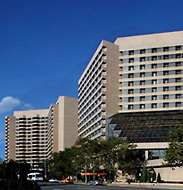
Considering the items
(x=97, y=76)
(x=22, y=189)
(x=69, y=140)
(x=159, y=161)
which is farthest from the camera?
(x=69, y=140)

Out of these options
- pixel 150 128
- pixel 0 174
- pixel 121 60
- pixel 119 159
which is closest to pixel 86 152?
pixel 119 159

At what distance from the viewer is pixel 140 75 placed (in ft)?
387

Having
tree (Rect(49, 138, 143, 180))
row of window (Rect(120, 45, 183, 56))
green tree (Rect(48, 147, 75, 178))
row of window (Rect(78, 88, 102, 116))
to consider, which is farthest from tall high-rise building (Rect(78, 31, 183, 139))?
tree (Rect(49, 138, 143, 180))

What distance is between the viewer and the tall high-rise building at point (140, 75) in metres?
116

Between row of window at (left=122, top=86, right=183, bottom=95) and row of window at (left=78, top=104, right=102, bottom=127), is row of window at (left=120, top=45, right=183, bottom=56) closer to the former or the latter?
row of window at (left=122, top=86, right=183, bottom=95)

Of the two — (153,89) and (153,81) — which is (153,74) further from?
(153,89)

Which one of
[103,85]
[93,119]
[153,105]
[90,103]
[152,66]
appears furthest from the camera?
[90,103]

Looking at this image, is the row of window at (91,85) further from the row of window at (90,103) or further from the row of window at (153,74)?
the row of window at (153,74)

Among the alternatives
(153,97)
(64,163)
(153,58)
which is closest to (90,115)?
(64,163)

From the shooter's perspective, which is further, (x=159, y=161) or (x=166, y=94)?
(x=166, y=94)

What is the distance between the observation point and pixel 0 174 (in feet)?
76.5

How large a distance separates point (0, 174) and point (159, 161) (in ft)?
246

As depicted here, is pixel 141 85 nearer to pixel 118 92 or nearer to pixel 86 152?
pixel 118 92

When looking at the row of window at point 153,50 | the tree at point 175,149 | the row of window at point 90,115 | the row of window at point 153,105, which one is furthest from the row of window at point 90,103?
the tree at point 175,149
